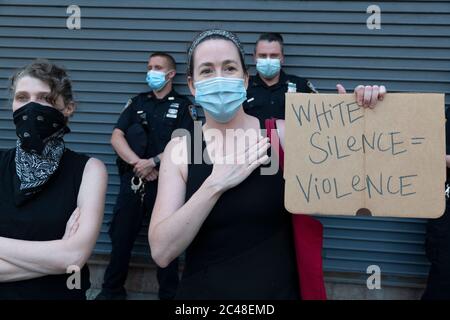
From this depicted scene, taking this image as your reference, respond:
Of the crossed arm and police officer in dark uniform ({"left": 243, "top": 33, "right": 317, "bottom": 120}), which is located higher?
police officer in dark uniform ({"left": 243, "top": 33, "right": 317, "bottom": 120})

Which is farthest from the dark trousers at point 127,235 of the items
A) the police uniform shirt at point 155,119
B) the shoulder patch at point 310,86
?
the shoulder patch at point 310,86

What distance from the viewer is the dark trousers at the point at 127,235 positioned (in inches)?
180

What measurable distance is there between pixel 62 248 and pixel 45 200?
236 mm

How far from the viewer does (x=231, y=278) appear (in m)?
1.75

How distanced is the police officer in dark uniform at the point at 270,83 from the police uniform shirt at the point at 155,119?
26.0 inches

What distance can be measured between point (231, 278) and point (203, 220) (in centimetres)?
24

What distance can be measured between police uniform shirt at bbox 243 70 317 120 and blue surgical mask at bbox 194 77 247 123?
8.07 ft

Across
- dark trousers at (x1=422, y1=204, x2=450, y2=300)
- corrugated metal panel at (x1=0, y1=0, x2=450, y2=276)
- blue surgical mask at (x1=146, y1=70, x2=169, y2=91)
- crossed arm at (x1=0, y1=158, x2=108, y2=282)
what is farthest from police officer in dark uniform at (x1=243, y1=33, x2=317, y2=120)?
crossed arm at (x1=0, y1=158, x2=108, y2=282)

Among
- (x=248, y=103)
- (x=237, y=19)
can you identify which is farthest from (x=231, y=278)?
(x=237, y=19)

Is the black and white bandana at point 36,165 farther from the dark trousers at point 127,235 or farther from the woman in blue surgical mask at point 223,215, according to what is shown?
the dark trousers at point 127,235

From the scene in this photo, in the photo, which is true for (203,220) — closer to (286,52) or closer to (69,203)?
(69,203)

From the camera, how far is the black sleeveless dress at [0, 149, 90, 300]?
2.02 meters

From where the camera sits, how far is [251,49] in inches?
193

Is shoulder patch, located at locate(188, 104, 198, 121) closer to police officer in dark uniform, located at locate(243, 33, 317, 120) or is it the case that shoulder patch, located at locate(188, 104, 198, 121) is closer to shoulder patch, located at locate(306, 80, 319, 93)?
police officer in dark uniform, located at locate(243, 33, 317, 120)
